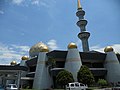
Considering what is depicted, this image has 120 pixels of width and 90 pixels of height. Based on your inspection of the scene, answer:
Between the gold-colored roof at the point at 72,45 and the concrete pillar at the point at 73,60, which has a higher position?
the gold-colored roof at the point at 72,45

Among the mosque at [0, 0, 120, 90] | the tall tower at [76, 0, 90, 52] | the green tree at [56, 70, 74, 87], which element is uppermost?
the tall tower at [76, 0, 90, 52]

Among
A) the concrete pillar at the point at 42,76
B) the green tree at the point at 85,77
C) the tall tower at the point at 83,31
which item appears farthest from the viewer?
the tall tower at the point at 83,31

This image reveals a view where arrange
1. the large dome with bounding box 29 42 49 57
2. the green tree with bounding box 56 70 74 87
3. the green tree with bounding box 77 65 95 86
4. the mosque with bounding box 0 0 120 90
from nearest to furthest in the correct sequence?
the green tree with bounding box 56 70 74 87 → the green tree with bounding box 77 65 95 86 → the mosque with bounding box 0 0 120 90 → the large dome with bounding box 29 42 49 57

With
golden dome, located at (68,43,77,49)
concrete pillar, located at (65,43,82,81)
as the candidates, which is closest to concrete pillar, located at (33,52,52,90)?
concrete pillar, located at (65,43,82,81)

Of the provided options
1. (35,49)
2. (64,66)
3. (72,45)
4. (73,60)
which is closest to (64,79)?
(73,60)

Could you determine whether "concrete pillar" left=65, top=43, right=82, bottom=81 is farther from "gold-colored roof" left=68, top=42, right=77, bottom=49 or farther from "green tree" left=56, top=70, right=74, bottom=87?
"green tree" left=56, top=70, right=74, bottom=87

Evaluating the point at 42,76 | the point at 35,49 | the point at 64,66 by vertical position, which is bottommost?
the point at 42,76

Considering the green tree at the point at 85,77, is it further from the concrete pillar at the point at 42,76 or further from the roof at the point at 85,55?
the concrete pillar at the point at 42,76

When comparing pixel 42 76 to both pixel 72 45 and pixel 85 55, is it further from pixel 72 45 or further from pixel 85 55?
pixel 85 55

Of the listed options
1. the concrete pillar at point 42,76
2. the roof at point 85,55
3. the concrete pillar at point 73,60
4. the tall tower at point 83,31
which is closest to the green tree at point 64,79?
the concrete pillar at point 73,60

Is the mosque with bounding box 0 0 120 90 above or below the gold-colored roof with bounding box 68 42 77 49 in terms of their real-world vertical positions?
below

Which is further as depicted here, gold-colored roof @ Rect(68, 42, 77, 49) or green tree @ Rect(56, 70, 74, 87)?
gold-colored roof @ Rect(68, 42, 77, 49)

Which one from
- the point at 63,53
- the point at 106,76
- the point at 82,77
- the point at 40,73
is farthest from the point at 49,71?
the point at 106,76

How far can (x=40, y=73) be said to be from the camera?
150 ft
